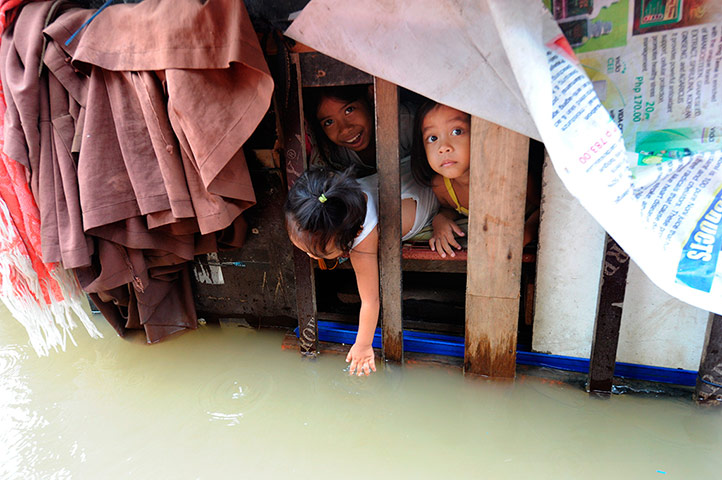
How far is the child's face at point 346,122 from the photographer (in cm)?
184

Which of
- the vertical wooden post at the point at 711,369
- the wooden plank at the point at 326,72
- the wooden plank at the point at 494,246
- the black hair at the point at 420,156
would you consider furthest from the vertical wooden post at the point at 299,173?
the vertical wooden post at the point at 711,369

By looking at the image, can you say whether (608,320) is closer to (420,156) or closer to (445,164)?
(445,164)

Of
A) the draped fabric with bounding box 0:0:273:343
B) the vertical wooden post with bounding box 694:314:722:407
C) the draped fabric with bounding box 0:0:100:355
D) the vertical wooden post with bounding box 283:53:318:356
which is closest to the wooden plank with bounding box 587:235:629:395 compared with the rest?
the vertical wooden post with bounding box 694:314:722:407

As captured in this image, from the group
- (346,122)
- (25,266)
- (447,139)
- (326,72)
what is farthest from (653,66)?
(25,266)

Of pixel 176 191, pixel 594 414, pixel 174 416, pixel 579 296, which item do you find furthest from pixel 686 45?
pixel 174 416

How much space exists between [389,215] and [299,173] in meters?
0.35

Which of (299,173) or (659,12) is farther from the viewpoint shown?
(299,173)

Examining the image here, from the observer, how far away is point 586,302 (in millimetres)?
1573

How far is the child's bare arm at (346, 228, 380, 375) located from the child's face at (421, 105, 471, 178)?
35cm

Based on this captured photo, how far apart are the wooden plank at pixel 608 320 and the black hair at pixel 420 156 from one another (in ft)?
2.30

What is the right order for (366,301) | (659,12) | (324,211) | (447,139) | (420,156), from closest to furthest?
(659,12) → (324,211) → (447,139) → (366,301) → (420,156)

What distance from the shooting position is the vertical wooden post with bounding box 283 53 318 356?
4.98ft

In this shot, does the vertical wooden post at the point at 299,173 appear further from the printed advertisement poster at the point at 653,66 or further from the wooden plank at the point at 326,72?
the printed advertisement poster at the point at 653,66

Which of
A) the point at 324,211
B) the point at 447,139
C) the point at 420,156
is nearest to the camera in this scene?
the point at 324,211
